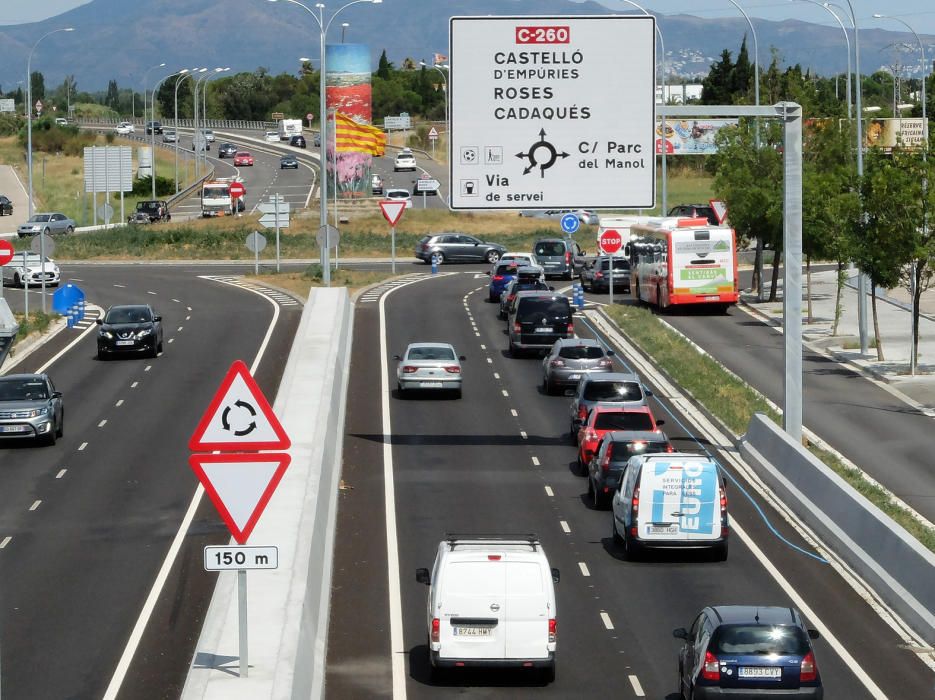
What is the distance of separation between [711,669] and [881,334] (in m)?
39.0

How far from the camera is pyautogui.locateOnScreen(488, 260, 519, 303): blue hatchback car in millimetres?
58812

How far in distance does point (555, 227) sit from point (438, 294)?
35.8 metres

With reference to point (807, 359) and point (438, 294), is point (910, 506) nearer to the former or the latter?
point (807, 359)

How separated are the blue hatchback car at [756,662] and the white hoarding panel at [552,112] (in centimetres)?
1352

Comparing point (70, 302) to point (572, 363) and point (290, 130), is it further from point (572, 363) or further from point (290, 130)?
point (290, 130)

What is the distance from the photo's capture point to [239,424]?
12.3 meters

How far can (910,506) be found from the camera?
28.3 metres

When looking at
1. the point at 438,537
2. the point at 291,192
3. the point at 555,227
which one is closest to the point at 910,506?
the point at 438,537

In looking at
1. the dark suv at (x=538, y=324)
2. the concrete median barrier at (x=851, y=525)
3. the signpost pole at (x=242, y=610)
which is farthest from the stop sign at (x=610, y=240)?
the signpost pole at (x=242, y=610)

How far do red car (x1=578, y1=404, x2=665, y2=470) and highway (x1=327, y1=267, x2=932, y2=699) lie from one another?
648 millimetres

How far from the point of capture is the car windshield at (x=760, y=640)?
1581 cm

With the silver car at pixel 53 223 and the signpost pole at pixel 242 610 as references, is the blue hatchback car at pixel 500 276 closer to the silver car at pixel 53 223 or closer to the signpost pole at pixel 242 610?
the silver car at pixel 53 223

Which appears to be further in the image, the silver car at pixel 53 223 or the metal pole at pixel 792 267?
the silver car at pixel 53 223

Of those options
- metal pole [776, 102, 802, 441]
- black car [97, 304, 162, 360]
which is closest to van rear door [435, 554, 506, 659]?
metal pole [776, 102, 802, 441]
